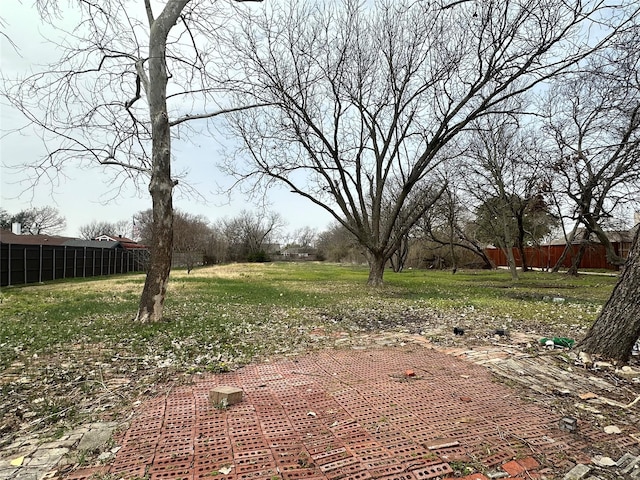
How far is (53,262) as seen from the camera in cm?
2231

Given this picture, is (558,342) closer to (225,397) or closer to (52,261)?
(225,397)

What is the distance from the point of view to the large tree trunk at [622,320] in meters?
4.43

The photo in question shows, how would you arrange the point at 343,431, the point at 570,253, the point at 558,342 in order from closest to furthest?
the point at 343,431
the point at 558,342
the point at 570,253

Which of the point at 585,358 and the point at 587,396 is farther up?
the point at 585,358

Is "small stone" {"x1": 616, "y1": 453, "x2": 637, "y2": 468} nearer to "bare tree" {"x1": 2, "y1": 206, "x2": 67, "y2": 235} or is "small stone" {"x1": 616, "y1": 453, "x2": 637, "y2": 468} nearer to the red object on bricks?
the red object on bricks

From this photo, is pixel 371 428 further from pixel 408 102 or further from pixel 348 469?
pixel 408 102

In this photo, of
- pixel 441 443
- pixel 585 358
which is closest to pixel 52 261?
pixel 441 443

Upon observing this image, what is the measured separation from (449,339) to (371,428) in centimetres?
358

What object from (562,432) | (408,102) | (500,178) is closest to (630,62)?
(562,432)

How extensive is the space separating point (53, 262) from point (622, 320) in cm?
Answer: 2589

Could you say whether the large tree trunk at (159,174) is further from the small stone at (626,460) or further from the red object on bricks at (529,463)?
the small stone at (626,460)

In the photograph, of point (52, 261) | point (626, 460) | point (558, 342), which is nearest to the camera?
point (626, 460)

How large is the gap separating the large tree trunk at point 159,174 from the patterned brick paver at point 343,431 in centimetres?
392

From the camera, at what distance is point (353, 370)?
439 cm
